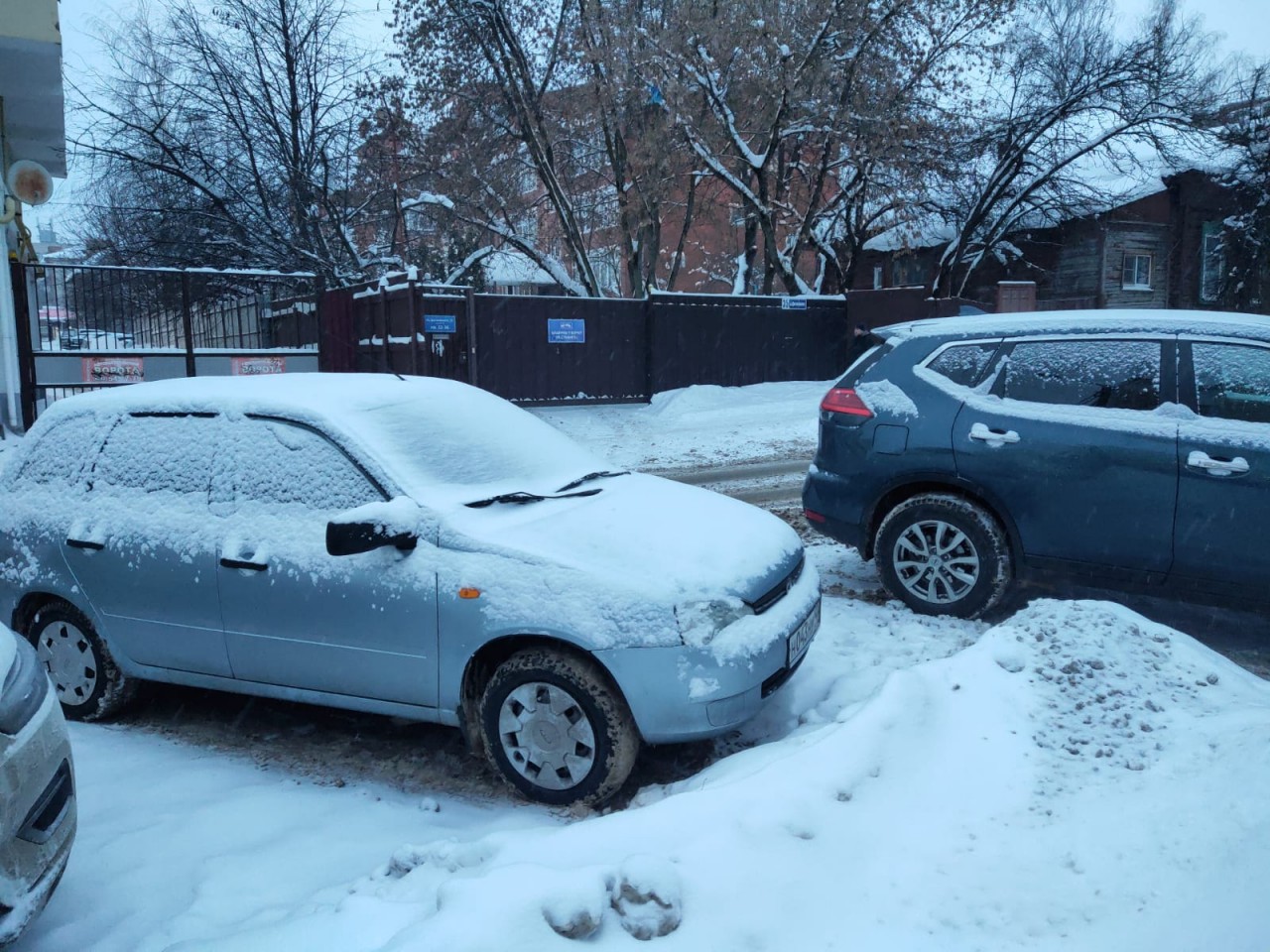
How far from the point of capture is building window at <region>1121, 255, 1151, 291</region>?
92.6 feet

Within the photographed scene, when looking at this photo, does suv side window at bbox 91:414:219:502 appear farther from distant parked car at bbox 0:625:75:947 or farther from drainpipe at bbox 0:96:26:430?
drainpipe at bbox 0:96:26:430

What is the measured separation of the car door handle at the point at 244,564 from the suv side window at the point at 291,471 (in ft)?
0.90

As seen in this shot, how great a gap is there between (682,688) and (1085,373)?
3.11 meters

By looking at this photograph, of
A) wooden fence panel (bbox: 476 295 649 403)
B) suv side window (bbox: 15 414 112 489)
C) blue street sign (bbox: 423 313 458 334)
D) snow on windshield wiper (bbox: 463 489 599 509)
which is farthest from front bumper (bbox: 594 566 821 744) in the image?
wooden fence panel (bbox: 476 295 649 403)

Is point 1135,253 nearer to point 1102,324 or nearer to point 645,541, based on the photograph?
point 1102,324

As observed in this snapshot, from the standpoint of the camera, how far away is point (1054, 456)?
496 centimetres

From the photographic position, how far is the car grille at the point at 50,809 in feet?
8.47

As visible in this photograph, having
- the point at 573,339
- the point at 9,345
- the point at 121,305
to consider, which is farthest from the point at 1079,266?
the point at 9,345

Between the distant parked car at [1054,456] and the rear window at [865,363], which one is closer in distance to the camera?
the distant parked car at [1054,456]

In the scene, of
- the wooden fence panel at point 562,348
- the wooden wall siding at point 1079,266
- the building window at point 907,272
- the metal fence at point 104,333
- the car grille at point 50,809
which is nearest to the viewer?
the car grille at point 50,809

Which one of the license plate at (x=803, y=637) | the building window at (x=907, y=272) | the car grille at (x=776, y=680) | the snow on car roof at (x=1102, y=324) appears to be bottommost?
the car grille at (x=776, y=680)

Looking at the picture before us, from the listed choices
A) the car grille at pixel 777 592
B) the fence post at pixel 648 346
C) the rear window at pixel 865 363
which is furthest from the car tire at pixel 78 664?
the fence post at pixel 648 346

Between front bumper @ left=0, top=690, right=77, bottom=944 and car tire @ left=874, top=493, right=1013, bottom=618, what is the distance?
13.6 ft

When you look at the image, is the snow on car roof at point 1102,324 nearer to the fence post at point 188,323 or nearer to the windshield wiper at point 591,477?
the windshield wiper at point 591,477
